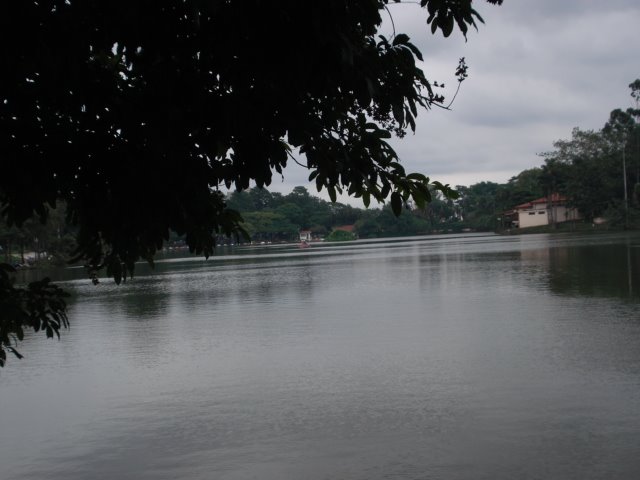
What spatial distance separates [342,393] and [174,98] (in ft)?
19.2

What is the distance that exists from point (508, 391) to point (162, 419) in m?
3.64

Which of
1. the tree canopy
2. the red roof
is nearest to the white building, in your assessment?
the red roof

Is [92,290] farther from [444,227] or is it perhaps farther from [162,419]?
[444,227]

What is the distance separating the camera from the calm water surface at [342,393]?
6258mm

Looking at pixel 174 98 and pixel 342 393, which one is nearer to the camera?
pixel 174 98

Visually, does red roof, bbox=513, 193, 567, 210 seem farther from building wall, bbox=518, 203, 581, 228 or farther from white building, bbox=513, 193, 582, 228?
building wall, bbox=518, 203, 581, 228

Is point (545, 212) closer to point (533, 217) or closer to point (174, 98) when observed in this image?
point (533, 217)

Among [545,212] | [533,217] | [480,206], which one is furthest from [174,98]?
[480,206]

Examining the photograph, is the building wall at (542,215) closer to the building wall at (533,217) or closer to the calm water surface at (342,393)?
the building wall at (533,217)

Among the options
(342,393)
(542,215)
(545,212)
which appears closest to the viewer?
(342,393)

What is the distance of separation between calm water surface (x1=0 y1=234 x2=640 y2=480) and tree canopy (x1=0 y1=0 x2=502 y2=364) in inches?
133

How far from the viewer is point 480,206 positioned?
111375mm

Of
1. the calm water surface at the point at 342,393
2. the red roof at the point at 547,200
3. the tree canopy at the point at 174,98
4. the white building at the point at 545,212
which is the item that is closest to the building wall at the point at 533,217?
the white building at the point at 545,212

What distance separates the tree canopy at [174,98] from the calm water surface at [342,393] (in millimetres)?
3373
